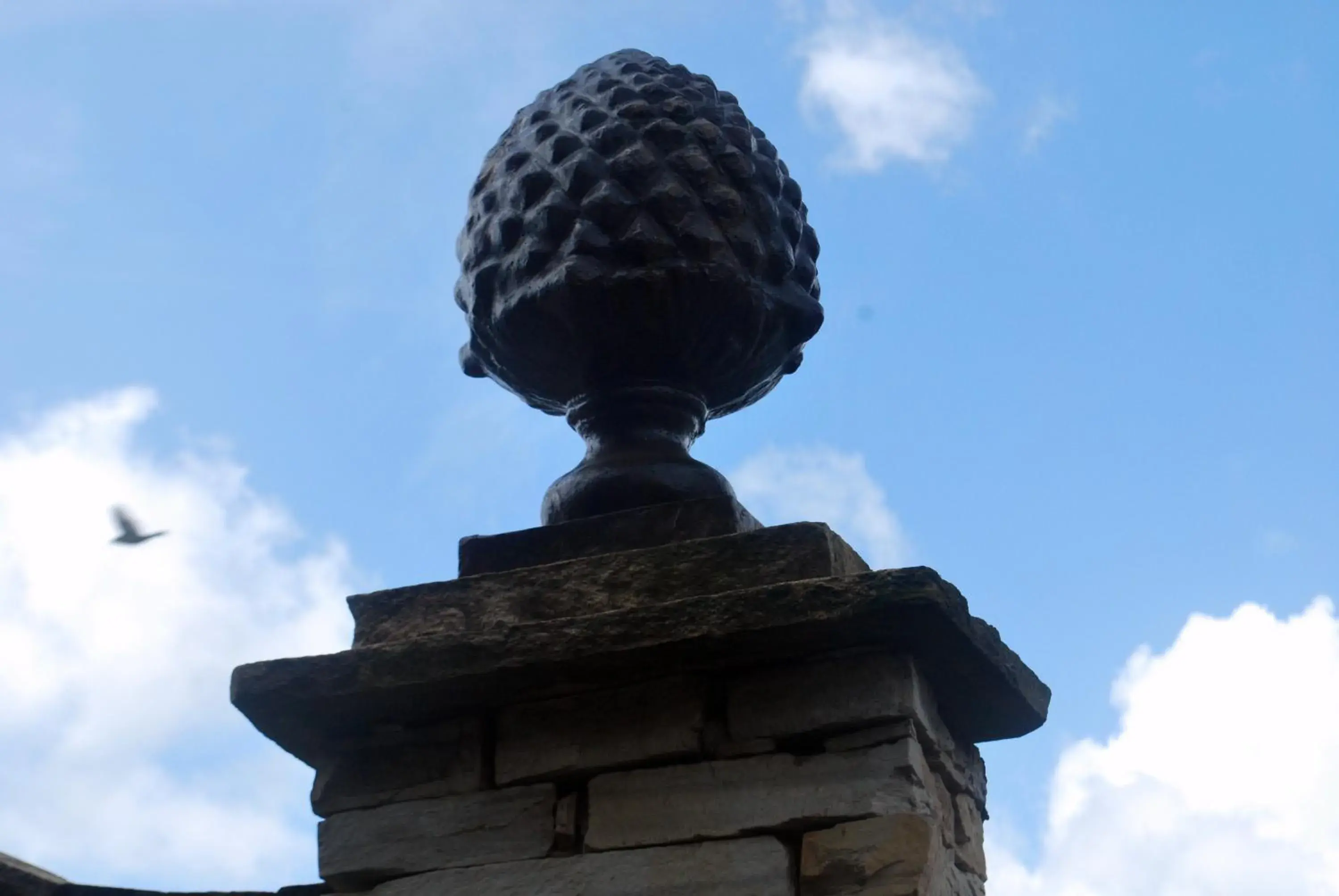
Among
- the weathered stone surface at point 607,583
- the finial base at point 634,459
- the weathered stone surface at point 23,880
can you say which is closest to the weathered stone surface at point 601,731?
the weathered stone surface at point 607,583

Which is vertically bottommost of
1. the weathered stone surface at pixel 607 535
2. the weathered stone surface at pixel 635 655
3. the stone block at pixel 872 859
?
the stone block at pixel 872 859

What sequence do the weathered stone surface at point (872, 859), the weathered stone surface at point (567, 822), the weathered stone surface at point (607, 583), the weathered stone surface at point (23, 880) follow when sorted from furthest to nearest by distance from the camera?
the weathered stone surface at point (23, 880)
the weathered stone surface at point (607, 583)
the weathered stone surface at point (567, 822)
the weathered stone surface at point (872, 859)

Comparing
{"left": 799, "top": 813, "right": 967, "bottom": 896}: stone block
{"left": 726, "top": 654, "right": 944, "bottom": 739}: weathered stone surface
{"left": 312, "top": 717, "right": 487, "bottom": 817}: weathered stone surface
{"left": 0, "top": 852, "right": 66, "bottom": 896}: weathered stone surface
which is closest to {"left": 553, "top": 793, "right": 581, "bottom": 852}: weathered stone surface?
{"left": 312, "top": 717, "right": 487, "bottom": 817}: weathered stone surface

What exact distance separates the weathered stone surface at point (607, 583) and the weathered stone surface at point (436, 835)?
1.04 feet

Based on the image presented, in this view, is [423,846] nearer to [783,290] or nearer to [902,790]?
[902,790]

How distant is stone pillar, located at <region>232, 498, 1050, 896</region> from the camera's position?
8.32 feet

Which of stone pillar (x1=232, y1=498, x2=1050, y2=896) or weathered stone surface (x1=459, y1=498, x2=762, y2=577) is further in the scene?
A: weathered stone surface (x1=459, y1=498, x2=762, y2=577)

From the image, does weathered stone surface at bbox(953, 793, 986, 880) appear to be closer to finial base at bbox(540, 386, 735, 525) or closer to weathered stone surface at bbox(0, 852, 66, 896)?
finial base at bbox(540, 386, 735, 525)

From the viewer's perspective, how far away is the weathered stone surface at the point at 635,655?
256 cm

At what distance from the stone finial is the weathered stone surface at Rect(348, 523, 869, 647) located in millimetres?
263

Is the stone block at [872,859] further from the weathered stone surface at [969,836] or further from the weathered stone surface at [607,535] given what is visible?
the weathered stone surface at [607,535]

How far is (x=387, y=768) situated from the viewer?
286 cm

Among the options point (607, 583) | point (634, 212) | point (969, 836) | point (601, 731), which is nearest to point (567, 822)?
point (601, 731)

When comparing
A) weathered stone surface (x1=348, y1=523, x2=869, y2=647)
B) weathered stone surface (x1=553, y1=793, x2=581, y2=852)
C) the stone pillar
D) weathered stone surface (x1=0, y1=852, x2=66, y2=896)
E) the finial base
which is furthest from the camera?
the finial base
